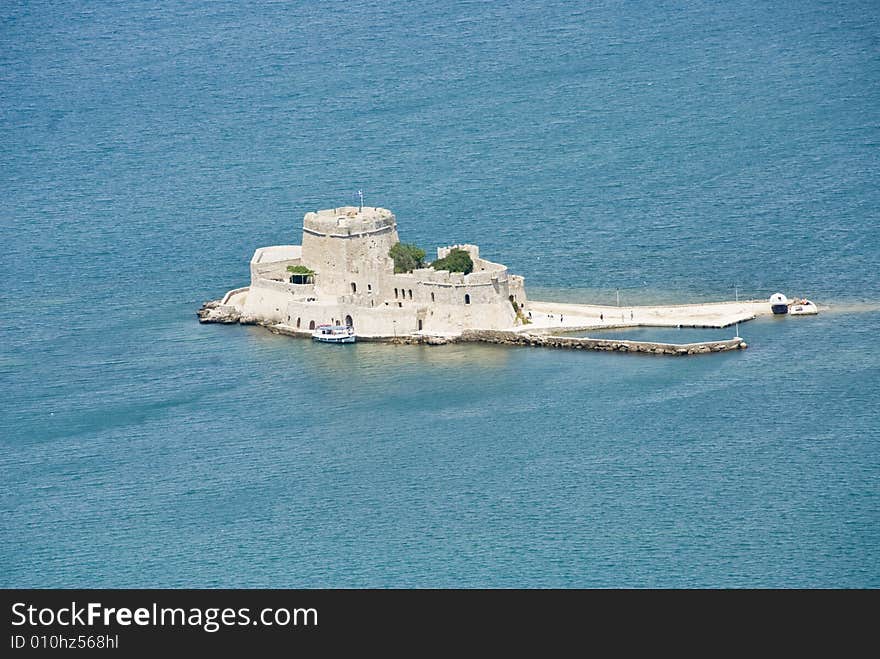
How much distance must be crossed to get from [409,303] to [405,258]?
2.00 meters

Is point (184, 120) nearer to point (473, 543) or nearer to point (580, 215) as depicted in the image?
point (580, 215)

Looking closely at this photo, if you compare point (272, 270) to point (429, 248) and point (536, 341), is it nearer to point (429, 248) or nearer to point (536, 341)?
point (429, 248)

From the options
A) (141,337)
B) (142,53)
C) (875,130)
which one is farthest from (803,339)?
(142,53)

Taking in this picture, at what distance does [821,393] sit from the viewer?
86625mm

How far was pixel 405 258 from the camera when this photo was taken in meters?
97.7

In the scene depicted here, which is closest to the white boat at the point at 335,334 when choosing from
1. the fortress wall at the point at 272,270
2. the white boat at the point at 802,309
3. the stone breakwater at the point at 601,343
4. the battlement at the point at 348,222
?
the fortress wall at the point at 272,270

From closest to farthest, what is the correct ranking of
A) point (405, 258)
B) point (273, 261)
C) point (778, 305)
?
1. point (778, 305)
2. point (405, 258)
3. point (273, 261)

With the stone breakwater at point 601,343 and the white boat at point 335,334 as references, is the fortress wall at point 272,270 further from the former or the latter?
the stone breakwater at point 601,343

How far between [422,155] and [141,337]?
3037 centimetres

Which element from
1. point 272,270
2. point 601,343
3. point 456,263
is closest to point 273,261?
point 272,270

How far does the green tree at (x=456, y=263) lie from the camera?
9619 centimetres

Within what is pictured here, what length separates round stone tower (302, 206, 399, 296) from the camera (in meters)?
97.7

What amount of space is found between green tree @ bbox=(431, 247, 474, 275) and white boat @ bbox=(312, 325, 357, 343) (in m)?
4.17

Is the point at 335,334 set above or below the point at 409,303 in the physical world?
below
